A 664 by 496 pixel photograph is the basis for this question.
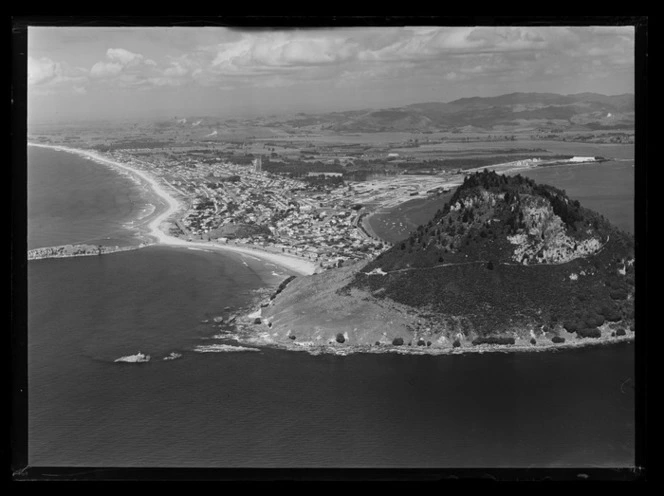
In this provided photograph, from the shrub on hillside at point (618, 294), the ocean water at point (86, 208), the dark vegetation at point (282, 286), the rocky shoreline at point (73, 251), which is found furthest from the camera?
the rocky shoreline at point (73, 251)

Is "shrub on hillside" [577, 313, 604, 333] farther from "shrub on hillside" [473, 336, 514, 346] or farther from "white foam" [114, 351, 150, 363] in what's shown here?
"white foam" [114, 351, 150, 363]

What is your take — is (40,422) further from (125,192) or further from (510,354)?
(510,354)

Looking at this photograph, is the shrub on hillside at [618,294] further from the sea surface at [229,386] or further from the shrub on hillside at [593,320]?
the sea surface at [229,386]

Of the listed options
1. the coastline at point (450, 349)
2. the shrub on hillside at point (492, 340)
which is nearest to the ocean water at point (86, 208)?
the coastline at point (450, 349)

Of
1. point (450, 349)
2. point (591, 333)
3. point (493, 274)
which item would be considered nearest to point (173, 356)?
point (450, 349)

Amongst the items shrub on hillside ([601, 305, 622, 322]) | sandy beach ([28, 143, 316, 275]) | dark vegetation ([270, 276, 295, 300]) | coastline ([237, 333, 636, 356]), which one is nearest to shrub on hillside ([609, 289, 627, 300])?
shrub on hillside ([601, 305, 622, 322])

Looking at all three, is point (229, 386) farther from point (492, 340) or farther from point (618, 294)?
point (618, 294)

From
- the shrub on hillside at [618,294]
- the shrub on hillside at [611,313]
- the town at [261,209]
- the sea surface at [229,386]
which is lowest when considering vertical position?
the sea surface at [229,386]
